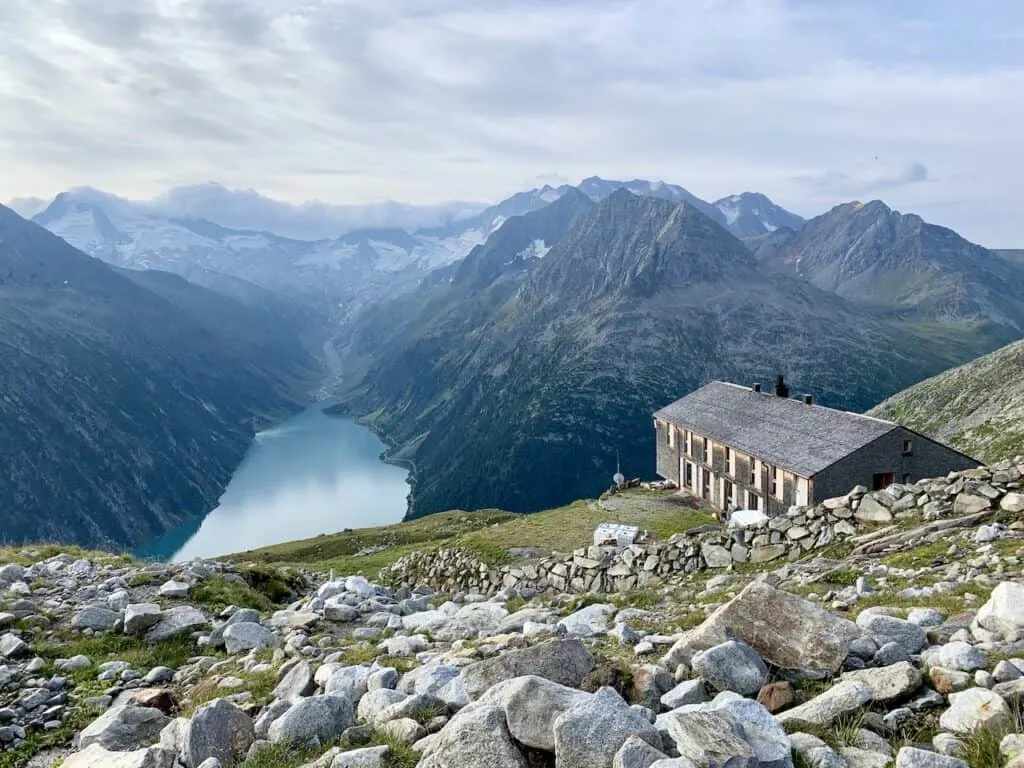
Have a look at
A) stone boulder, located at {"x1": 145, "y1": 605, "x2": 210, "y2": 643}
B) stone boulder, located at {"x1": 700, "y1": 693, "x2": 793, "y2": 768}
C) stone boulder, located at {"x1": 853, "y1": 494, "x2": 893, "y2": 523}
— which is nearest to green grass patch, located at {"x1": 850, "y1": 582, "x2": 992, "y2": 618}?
stone boulder, located at {"x1": 700, "y1": 693, "x2": 793, "y2": 768}

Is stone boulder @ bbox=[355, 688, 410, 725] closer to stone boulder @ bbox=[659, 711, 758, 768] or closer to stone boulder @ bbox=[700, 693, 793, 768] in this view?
stone boulder @ bbox=[659, 711, 758, 768]

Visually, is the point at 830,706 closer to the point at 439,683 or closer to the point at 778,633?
the point at 778,633

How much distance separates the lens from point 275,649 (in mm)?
13898

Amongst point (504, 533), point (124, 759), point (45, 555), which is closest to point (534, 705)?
point (124, 759)

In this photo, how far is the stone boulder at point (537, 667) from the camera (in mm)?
8672

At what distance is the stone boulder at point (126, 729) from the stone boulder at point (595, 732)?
23.3 ft

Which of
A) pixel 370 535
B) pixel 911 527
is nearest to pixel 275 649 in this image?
pixel 911 527

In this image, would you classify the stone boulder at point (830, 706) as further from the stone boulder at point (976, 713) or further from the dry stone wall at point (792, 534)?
the dry stone wall at point (792, 534)

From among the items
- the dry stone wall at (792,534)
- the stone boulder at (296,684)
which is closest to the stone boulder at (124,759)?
the stone boulder at (296,684)

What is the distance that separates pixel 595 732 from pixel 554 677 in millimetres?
2380

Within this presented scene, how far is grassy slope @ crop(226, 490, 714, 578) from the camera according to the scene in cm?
4262

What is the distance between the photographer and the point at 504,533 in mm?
46000

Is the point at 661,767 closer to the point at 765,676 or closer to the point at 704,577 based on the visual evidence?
the point at 765,676

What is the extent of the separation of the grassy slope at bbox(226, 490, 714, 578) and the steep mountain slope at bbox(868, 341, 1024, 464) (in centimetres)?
4326
